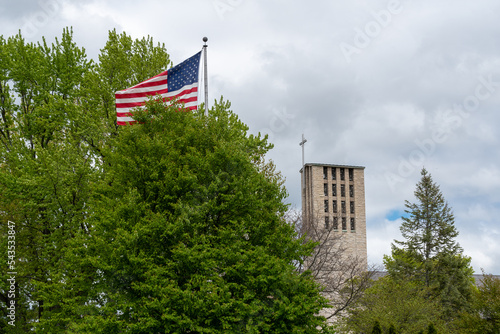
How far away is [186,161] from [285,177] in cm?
1095

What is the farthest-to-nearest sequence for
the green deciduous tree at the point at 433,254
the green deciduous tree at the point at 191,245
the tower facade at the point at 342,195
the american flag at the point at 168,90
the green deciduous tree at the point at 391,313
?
the tower facade at the point at 342,195, the green deciduous tree at the point at 433,254, the green deciduous tree at the point at 391,313, the american flag at the point at 168,90, the green deciduous tree at the point at 191,245

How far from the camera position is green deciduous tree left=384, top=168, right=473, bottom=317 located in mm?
43031

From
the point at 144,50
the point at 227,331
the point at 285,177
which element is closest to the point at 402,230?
the point at 285,177

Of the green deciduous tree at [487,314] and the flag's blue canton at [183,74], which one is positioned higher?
the flag's blue canton at [183,74]

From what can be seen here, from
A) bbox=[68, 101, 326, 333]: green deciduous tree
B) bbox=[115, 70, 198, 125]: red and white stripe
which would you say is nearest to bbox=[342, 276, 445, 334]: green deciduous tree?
bbox=[68, 101, 326, 333]: green deciduous tree

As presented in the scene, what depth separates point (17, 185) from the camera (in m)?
21.9

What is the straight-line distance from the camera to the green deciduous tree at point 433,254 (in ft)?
141

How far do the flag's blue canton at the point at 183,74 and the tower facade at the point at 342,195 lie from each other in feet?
176

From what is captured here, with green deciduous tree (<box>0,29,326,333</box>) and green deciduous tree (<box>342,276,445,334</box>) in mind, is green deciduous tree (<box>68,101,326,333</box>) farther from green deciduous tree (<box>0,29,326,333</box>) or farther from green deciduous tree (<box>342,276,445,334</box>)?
green deciduous tree (<box>342,276,445,334</box>)

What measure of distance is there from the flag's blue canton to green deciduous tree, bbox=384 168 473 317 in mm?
30276

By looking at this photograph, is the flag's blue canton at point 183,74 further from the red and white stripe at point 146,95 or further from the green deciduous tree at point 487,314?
the green deciduous tree at point 487,314

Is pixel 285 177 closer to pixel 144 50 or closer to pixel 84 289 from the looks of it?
pixel 144 50

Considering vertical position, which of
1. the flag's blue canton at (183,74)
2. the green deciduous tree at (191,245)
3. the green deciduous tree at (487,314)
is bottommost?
the green deciduous tree at (487,314)

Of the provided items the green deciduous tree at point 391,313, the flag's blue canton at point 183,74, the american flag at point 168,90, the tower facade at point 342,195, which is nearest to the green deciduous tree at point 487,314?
the green deciduous tree at point 391,313
